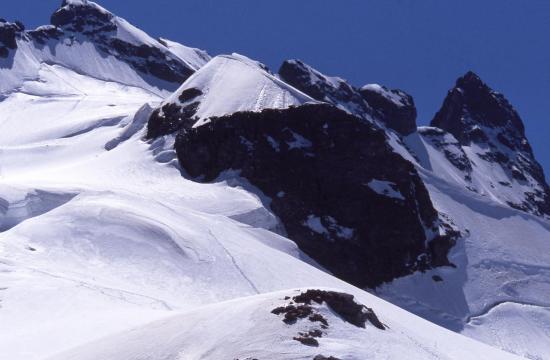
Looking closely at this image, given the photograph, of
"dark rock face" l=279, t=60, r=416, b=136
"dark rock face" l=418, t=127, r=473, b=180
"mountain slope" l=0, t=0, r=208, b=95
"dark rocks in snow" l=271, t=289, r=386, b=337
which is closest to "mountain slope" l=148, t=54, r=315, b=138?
"dark rocks in snow" l=271, t=289, r=386, b=337

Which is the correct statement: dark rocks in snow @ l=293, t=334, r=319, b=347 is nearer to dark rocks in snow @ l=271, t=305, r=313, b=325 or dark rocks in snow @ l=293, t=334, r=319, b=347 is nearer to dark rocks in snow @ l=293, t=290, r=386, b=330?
dark rocks in snow @ l=271, t=305, r=313, b=325

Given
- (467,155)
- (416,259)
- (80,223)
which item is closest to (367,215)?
(416,259)

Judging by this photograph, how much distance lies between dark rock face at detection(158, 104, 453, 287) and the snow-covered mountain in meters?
0.15

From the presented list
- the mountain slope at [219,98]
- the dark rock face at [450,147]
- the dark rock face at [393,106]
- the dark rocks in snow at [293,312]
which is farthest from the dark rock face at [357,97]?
the dark rocks in snow at [293,312]

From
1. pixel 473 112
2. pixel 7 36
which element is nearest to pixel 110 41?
pixel 7 36

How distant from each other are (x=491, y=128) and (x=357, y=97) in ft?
110

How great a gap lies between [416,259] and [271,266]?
23409mm

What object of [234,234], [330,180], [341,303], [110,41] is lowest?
[234,234]

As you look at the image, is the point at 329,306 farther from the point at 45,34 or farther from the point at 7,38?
the point at 45,34

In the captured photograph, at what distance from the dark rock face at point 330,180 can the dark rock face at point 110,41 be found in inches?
2612

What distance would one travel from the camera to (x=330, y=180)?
66.4m

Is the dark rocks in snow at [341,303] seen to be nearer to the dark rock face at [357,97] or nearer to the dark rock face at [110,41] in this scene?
the dark rock face at [357,97]

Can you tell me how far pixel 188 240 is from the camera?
142 ft

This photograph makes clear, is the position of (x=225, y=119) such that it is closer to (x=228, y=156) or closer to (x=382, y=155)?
(x=228, y=156)
